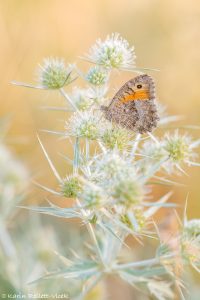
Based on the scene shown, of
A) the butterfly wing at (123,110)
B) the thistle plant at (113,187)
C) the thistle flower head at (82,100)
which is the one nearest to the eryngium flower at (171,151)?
the thistle plant at (113,187)

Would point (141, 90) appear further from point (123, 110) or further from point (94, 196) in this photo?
point (94, 196)

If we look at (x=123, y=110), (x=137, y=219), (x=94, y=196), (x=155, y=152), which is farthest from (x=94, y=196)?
(x=123, y=110)

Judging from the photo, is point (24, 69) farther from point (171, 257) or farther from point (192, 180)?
point (171, 257)

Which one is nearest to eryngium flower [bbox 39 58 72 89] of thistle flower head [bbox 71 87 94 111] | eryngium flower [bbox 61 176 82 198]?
thistle flower head [bbox 71 87 94 111]

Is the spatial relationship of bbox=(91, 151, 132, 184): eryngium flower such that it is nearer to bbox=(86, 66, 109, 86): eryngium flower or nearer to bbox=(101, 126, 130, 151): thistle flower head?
bbox=(101, 126, 130, 151): thistle flower head

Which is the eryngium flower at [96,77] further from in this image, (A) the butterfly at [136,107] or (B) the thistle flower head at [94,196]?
(B) the thistle flower head at [94,196]

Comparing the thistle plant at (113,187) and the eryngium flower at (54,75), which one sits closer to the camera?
the thistle plant at (113,187)
